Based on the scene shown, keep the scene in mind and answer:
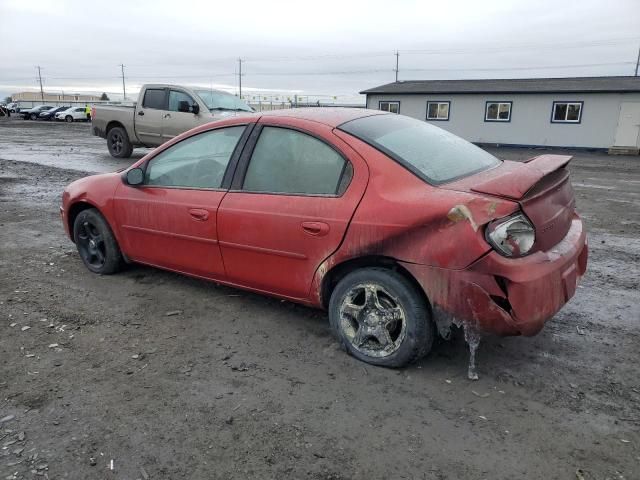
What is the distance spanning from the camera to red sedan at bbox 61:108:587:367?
2756 millimetres

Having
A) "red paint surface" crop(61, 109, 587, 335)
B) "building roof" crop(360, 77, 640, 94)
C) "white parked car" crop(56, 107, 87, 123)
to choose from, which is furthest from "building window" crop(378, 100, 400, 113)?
"white parked car" crop(56, 107, 87, 123)

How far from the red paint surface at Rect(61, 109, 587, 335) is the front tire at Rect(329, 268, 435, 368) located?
114mm

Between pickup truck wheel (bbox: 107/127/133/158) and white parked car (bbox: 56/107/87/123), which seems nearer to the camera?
pickup truck wheel (bbox: 107/127/133/158)

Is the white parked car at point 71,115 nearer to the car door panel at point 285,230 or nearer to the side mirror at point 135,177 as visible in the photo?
the side mirror at point 135,177

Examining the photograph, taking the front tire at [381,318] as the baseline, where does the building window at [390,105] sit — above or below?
above

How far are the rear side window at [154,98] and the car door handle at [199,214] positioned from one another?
10.4 meters

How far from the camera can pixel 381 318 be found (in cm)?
314

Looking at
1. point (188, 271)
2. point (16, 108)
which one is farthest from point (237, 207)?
Answer: point (16, 108)

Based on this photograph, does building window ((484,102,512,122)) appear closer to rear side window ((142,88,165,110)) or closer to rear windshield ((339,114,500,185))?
rear side window ((142,88,165,110))

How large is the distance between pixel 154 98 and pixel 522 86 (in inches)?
745

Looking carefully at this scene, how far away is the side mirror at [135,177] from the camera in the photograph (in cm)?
425

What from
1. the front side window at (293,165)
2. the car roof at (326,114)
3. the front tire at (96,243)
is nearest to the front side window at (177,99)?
the front tire at (96,243)

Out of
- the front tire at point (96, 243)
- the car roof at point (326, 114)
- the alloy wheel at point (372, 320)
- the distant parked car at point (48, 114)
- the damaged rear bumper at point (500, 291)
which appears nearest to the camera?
the damaged rear bumper at point (500, 291)

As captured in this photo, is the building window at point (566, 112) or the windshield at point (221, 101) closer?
the windshield at point (221, 101)
